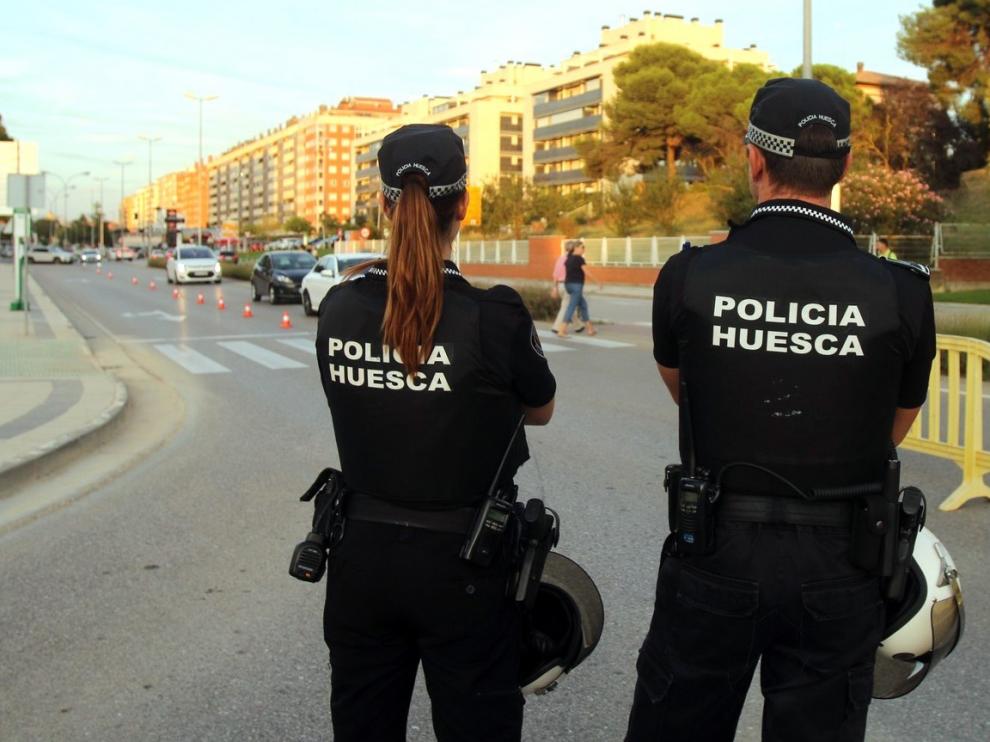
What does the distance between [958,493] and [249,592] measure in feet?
14.5

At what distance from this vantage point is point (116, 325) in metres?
21.9

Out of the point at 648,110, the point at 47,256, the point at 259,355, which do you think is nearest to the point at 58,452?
the point at 259,355

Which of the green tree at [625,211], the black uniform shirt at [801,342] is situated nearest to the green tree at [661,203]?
the green tree at [625,211]

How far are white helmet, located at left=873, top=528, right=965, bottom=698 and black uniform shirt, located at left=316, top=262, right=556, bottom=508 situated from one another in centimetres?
→ 93

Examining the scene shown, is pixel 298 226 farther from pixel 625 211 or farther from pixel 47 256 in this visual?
pixel 625 211

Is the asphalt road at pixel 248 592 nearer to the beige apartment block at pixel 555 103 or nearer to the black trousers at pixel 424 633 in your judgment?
the black trousers at pixel 424 633

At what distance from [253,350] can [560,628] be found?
14.5 metres

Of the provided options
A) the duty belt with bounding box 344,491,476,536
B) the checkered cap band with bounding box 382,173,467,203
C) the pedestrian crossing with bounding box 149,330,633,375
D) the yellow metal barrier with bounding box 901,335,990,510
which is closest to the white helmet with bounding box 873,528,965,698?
the duty belt with bounding box 344,491,476,536

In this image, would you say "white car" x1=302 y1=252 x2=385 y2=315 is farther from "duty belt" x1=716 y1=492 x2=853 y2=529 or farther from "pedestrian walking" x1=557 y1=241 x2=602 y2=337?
"duty belt" x1=716 y1=492 x2=853 y2=529

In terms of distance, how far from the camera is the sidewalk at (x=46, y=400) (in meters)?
7.55

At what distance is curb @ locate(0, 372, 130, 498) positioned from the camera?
23.2 ft

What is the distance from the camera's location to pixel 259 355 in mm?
15648

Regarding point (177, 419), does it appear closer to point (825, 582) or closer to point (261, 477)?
point (261, 477)

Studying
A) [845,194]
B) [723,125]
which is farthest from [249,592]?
[723,125]
